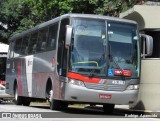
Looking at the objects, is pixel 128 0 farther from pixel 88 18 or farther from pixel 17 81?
pixel 88 18

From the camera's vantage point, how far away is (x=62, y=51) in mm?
16984

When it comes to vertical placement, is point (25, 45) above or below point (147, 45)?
above

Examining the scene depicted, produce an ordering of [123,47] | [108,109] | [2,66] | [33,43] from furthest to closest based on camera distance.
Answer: [2,66] → [33,43] → [108,109] → [123,47]

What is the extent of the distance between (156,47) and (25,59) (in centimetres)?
628

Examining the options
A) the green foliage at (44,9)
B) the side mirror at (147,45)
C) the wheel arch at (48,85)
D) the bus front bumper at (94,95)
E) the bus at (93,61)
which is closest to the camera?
the bus front bumper at (94,95)

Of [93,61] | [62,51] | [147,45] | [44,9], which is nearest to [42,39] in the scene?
[62,51]

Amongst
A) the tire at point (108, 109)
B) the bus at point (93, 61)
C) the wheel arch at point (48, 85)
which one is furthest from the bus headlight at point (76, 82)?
the tire at point (108, 109)

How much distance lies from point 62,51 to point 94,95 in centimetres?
199

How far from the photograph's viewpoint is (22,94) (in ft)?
78.2

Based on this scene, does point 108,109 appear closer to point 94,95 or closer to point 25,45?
point 94,95

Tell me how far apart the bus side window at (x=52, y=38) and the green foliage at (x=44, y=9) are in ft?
30.7

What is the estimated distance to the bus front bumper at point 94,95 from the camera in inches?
631

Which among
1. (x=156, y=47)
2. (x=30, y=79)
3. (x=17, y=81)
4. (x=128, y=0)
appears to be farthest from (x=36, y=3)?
(x=156, y=47)

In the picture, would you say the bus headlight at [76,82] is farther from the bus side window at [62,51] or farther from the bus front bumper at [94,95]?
the bus side window at [62,51]
